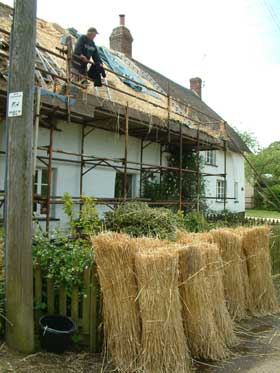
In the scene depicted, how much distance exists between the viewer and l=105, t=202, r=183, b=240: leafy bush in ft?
26.8

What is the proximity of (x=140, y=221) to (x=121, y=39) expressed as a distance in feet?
49.0

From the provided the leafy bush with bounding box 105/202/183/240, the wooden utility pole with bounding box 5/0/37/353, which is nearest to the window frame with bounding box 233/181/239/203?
the leafy bush with bounding box 105/202/183/240

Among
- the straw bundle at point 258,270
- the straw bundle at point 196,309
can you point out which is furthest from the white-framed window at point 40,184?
the straw bundle at point 196,309

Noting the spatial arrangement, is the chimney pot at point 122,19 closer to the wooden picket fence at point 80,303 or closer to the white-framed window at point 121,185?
the white-framed window at point 121,185

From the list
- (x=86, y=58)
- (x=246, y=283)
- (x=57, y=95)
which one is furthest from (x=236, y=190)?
(x=246, y=283)

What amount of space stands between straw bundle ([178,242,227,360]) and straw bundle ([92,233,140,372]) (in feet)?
1.88

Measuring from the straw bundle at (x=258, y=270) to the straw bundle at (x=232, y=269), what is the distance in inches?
14.2

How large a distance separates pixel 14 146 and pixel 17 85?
2.10 feet

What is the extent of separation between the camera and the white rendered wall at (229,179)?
19.3 meters

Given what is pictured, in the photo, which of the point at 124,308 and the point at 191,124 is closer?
the point at 124,308

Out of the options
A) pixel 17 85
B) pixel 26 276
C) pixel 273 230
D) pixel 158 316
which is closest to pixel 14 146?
pixel 17 85

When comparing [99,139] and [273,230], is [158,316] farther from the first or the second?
[99,139]

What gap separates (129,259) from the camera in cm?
378

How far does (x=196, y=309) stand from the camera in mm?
4008
